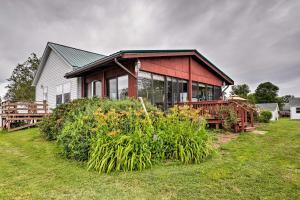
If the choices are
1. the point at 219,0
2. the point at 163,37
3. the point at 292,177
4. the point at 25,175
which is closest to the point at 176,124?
the point at 292,177

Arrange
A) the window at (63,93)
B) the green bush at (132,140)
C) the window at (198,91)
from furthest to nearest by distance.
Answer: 1. the window at (63,93)
2. the window at (198,91)
3. the green bush at (132,140)

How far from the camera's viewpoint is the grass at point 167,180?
295 cm

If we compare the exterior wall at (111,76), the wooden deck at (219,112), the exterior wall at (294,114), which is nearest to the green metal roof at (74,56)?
the exterior wall at (111,76)

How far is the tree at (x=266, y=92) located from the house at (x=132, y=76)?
41.7 meters

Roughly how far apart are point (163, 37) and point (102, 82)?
281 inches

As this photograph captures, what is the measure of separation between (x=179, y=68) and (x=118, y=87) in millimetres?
3591

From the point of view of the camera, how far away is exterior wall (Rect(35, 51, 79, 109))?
13.0m

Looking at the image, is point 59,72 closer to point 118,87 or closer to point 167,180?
point 118,87

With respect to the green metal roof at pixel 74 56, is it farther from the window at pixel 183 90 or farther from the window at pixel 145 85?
the window at pixel 183 90

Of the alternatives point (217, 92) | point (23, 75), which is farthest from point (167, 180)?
point (23, 75)

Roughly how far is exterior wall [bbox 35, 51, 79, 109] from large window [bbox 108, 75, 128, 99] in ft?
11.3

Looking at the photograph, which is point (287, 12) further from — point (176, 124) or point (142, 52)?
point (176, 124)

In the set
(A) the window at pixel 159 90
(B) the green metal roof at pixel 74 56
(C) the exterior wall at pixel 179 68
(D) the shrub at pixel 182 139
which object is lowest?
(D) the shrub at pixel 182 139

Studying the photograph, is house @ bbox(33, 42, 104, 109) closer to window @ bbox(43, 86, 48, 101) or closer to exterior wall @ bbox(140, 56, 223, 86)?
window @ bbox(43, 86, 48, 101)
